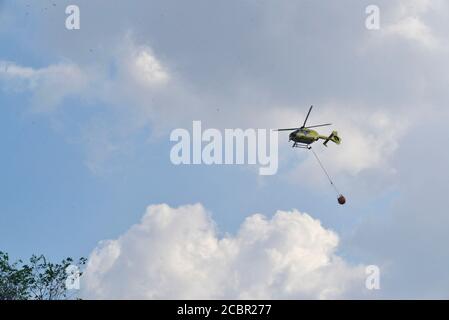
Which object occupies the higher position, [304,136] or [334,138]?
[334,138]

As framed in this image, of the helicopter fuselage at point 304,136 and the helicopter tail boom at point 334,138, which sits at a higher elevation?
the helicopter tail boom at point 334,138

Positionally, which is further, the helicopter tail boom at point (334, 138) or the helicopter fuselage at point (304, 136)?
the helicopter tail boom at point (334, 138)

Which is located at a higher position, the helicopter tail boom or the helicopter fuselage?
the helicopter tail boom

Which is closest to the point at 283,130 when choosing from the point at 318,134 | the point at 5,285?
the point at 318,134

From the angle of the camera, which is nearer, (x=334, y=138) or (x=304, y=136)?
Answer: (x=304, y=136)

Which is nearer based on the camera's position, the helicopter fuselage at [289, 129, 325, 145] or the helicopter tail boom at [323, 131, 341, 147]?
the helicopter fuselage at [289, 129, 325, 145]
